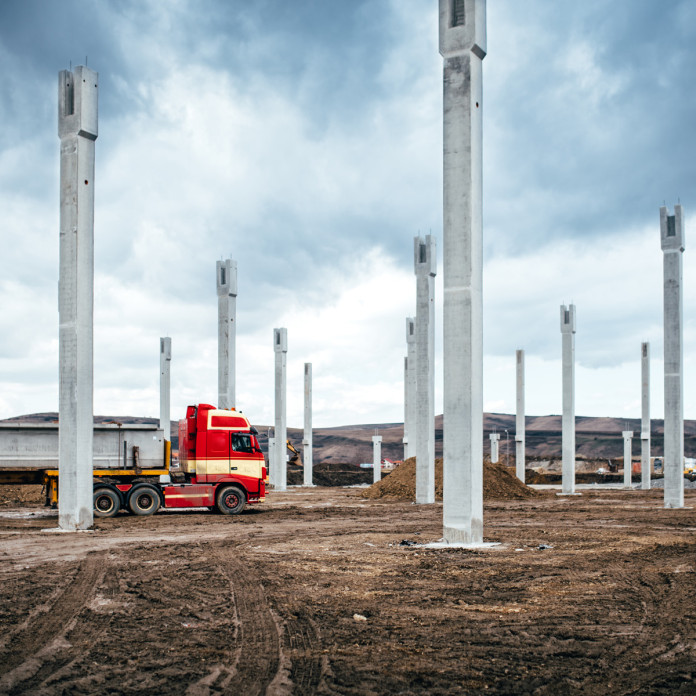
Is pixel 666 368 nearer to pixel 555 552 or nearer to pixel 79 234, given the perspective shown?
pixel 555 552

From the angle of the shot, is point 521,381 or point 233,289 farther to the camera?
point 521,381

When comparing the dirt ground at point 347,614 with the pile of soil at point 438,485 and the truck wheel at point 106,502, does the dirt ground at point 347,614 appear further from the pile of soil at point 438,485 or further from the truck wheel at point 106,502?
the pile of soil at point 438,485

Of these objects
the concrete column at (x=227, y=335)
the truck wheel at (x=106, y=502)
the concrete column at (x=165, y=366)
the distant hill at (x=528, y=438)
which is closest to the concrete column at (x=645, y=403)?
the concrete column at (x=227, y=335)

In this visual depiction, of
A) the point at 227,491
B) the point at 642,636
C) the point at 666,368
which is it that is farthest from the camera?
the point at 666,368

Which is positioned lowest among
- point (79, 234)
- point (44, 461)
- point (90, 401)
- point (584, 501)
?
point (584, 501)

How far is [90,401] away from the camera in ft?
64.5

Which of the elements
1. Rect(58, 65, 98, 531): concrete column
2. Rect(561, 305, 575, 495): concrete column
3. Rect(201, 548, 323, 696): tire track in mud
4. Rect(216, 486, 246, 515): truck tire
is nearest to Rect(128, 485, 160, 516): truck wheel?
Rect(216, 486, 246, 515): truck tire

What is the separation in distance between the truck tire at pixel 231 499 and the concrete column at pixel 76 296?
5.42 metres

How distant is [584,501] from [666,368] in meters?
7.98

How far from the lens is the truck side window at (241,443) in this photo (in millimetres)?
24641

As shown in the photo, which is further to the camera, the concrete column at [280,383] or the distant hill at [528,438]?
the distant hill at [528,438]

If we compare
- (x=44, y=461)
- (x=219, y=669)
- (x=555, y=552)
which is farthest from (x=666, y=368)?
(x=219, y=669)

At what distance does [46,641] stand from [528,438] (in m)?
107

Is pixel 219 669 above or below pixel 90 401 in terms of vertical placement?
below
